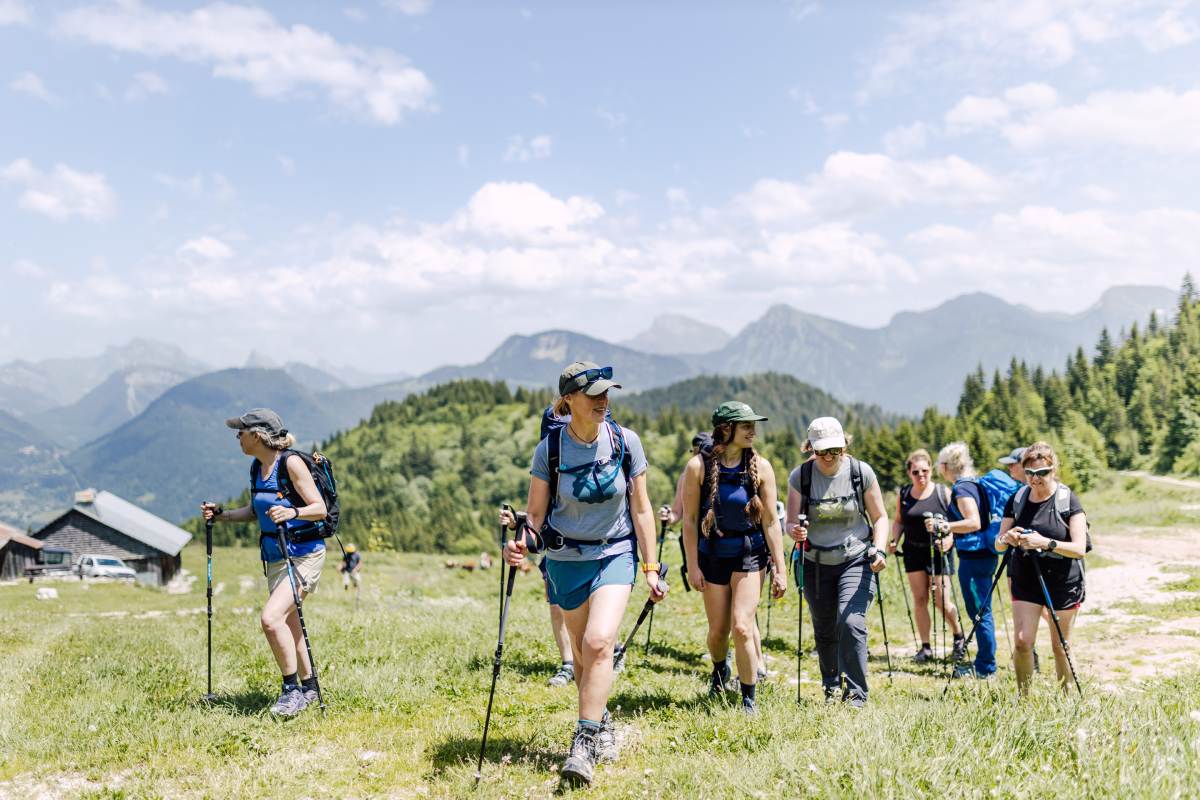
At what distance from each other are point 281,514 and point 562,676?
12.6 ft

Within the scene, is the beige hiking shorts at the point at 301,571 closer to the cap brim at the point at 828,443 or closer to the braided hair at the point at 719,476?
the braided hair at the point at 719,476

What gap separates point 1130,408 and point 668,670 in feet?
417

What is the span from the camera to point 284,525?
7.43m

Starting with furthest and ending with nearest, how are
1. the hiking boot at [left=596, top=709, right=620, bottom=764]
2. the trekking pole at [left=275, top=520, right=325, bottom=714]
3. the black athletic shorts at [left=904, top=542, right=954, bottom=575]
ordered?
the black athletic shorts at [left=904, top=542, right=954, bottom=575] → the trekking pole at [left=275, top=520, right=325, bottom=714] → the hiking boot at [left=596, top=709, right=620, bottom=764]

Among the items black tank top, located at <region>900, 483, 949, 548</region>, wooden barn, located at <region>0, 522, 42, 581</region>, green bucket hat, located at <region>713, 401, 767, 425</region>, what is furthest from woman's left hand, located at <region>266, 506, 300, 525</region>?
wooden barn, located at <region>0, 522, 42, 581</region>

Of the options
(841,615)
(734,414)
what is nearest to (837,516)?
(841,615)

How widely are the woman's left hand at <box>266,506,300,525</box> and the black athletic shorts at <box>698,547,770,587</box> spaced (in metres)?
3.93

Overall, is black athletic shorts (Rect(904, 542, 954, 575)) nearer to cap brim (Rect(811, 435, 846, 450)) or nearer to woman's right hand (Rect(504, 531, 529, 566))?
cap brim (Rect(811, 435, 846, 450))

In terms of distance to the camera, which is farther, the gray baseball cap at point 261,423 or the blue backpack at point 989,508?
the blue backpack at point 989,508

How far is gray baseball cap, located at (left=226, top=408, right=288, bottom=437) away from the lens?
7365 mm

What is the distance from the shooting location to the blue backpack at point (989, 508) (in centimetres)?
939

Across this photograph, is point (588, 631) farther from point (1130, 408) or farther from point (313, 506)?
point (1130, 408)

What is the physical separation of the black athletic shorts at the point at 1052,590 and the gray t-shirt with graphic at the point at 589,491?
414cm

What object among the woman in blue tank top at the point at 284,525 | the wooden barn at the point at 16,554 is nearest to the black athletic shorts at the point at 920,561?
the woman in blue tank top at the point at 284,525
